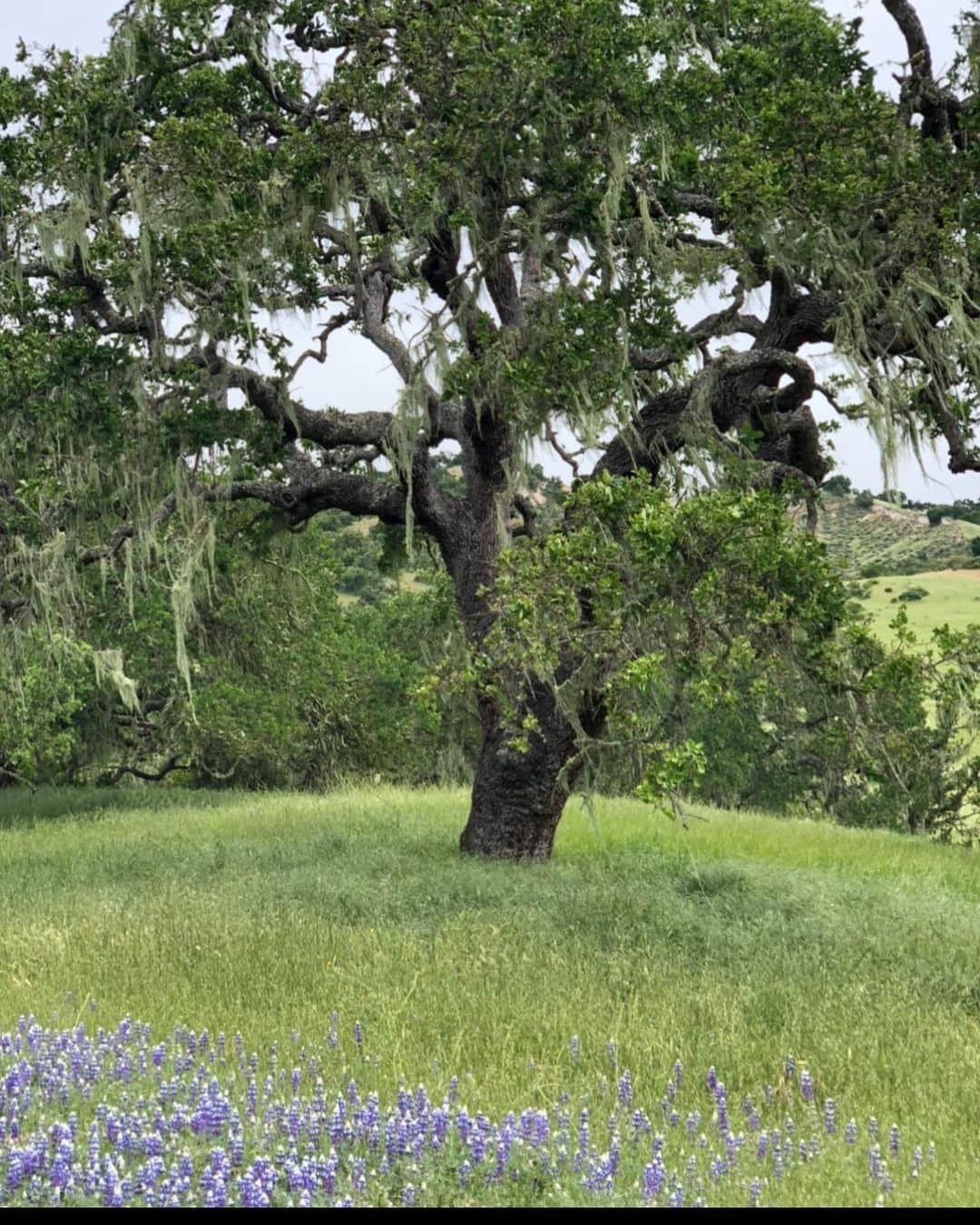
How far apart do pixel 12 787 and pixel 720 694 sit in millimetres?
20487

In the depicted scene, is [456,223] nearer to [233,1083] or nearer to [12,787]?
[233,1083]

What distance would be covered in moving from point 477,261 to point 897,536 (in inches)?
2388

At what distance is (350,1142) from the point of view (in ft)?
14.9

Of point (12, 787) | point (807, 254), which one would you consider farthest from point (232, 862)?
point (12, 787)

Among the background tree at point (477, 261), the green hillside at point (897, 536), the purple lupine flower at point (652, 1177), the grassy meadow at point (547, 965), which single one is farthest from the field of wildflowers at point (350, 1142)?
the green hillside at point (897, 536)

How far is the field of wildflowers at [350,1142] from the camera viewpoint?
4004mm

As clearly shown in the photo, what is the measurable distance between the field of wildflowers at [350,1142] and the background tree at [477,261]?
14.0 ft

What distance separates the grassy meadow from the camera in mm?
5824

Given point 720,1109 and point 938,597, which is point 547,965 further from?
point 938,597

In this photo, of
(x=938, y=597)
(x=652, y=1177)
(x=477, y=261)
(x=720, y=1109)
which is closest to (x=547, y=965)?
(x=720, y=1109)

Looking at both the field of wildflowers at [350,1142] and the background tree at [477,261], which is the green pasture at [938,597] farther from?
the field of wildflowers at [350,1142]

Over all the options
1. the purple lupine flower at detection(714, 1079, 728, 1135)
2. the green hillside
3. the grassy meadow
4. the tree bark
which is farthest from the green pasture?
the purple lupine flower at detection(714, 1079, 728, 1135)

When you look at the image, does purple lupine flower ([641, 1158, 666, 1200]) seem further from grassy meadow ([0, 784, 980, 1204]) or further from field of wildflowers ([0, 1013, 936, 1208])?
grassy meadow ([0, 784, 980, 1204])

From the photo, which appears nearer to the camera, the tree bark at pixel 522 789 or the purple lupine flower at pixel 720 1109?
the purple lupine flower at pixel 720 1109
